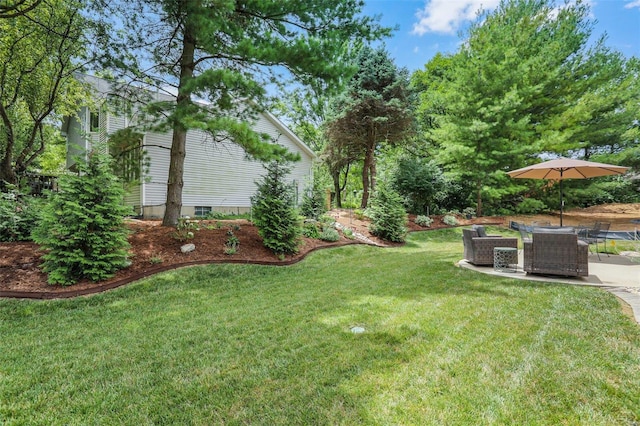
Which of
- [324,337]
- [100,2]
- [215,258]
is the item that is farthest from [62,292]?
[100,2]

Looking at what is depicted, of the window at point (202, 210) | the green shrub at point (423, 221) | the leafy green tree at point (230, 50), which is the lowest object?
the green shrub at point (423, 221)

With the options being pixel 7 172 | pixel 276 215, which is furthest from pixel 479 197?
pixel 7 172

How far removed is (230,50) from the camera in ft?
22.3

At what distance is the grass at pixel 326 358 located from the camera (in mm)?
2047

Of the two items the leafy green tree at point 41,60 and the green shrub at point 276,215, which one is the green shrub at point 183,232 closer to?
the green shrub at point 276,215

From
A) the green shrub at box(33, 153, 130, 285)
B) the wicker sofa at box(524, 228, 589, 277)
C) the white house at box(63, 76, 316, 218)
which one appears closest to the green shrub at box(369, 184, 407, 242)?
the white house at box(63, 76, 316, 218)

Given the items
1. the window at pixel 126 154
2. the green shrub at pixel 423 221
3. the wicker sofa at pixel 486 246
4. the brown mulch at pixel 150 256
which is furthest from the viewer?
the green shrub at pixel 423 221

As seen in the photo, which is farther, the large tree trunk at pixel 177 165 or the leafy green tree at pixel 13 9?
the large tree trunk at pixel 177 165

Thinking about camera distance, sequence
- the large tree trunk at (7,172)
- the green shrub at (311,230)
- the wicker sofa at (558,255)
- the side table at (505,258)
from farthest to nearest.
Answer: the large tree trunk at (7,172)
the green shrub at (311,230)
the side table at (505,258)
the wicker sofa at (558,255)

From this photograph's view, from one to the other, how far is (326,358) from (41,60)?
16.0 metres

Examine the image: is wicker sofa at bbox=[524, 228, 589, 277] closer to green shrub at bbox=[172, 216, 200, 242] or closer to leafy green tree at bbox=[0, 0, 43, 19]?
green shrub at bbox=[172, 216, 200, 242]

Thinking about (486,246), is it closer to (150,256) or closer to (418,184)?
(150,256)

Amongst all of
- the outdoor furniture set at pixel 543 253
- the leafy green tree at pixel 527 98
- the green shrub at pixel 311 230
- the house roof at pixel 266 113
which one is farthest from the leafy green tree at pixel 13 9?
the leafy green tree at pixel 527 98

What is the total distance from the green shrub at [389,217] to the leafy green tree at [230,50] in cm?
537
